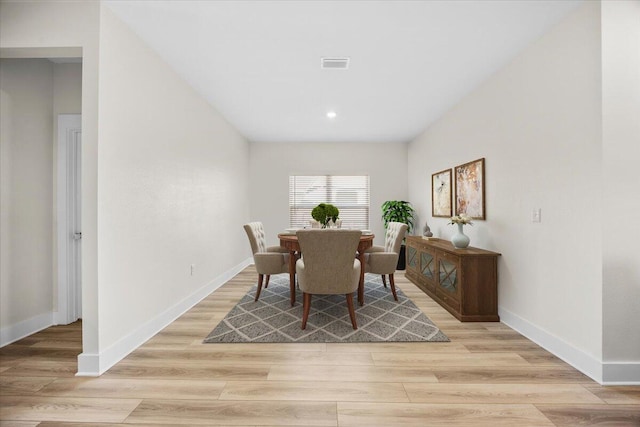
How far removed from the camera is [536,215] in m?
2.62

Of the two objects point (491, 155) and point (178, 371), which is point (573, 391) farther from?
point (178, 371)

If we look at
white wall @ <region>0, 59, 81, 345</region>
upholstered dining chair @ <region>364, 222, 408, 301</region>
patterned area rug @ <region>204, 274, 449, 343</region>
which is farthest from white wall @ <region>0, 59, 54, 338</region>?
upholstered dining chair @ <region>364, 222, 408, 301</region>

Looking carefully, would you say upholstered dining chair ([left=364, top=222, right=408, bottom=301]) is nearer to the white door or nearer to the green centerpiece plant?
the green centerpiece plant

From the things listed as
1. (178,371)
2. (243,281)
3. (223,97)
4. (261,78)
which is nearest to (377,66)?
(261,78)

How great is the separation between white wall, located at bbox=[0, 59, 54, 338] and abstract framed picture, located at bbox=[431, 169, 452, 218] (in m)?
4.76

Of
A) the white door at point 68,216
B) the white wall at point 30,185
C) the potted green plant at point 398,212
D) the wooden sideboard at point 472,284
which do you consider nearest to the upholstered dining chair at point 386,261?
the wooden sideboard at point 472,284

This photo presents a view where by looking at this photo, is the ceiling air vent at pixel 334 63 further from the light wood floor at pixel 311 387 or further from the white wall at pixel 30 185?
the light wood floor at pixel 311 387

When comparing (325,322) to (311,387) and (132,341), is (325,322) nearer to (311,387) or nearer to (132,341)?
(311,387)

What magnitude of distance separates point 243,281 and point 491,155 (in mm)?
3920

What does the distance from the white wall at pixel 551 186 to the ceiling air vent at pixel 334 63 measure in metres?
1.63

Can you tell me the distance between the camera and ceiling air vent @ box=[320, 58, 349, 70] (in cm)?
293

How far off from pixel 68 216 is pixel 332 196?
4.55 metres

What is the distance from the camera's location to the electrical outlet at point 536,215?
2584mm

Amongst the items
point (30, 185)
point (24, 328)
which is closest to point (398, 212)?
point (30, 185)
